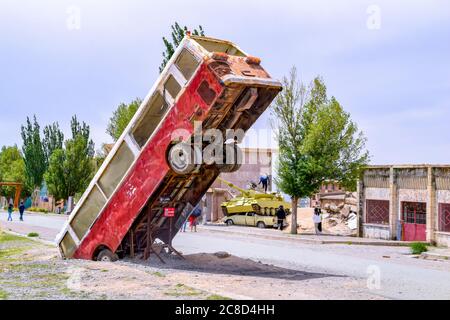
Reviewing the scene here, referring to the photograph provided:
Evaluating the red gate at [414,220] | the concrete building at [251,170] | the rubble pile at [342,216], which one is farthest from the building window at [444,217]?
the concrete building at [251,170]

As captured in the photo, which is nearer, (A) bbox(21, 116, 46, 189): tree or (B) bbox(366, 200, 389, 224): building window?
(B) bbox(366, 200, 389, 224): building window

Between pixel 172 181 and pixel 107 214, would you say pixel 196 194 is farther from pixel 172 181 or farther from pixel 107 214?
pixel 107 214

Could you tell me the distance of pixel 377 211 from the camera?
1248 inches

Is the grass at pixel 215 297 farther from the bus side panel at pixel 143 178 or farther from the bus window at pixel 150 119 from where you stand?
the bus window at pixel 150 119

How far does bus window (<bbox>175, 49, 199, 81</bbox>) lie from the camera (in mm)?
12958

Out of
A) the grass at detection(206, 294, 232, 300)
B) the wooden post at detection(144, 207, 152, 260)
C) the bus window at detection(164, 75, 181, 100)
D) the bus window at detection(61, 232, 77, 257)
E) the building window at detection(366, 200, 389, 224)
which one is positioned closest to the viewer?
the grass at detection(206, 294, 232, 300)

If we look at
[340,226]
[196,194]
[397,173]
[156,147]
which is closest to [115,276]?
[156,147]

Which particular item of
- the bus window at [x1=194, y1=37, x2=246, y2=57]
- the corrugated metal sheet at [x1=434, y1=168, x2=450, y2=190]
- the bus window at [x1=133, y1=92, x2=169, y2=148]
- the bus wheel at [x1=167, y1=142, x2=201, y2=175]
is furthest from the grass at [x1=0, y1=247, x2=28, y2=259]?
the corrugated metal sheet at [x1=434, y1=168, x2=450, y2=190]

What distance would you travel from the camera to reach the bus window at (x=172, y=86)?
13.3m

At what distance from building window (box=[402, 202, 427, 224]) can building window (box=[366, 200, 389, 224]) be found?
131 centimetres

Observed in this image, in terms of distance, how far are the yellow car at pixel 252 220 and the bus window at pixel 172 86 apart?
25155 mm

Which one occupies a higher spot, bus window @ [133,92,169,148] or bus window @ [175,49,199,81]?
bus window @ [175,49,199,81]

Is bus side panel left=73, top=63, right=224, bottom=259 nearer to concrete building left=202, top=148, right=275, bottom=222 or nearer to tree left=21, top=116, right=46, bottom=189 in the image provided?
concrete building left=202, top=148, right=275, bottom=222

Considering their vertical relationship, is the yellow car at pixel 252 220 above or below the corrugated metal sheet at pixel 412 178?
below
